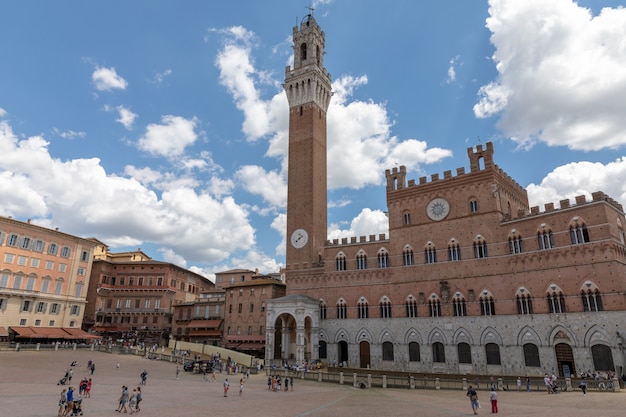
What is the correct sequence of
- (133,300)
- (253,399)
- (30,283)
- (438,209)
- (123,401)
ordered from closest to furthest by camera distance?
(123,401)
(253,399)
(438,209)
(30,283)
(133,300)

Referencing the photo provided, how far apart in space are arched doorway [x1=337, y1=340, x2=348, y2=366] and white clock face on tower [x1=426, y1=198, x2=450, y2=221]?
59.8ft

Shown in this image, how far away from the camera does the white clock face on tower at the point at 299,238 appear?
54.9 metres

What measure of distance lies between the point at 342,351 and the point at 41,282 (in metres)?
41.1

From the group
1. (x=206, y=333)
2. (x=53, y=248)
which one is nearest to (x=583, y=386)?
(x=206, y=333)

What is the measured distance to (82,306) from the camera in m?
61.0

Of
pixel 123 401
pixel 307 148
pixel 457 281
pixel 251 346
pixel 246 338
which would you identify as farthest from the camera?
pixel 307 148

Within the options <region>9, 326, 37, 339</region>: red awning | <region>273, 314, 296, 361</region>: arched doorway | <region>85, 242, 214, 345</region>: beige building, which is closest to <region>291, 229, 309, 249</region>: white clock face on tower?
<region>273, 314, 296, 361</region>: arched doorway

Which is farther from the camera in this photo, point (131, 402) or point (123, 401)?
point (123, 401)

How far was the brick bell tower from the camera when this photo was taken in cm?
5509

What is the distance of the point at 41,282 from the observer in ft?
182

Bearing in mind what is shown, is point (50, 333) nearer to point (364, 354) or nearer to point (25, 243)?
point (25, 243)

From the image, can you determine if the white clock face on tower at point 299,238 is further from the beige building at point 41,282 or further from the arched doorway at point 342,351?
the beige building at point 41,282

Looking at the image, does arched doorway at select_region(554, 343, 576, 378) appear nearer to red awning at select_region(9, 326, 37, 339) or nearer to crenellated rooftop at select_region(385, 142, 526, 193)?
crenellated rooftop at select_region(385, 142, 526, 193)

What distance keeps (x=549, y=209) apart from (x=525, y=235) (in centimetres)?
328
